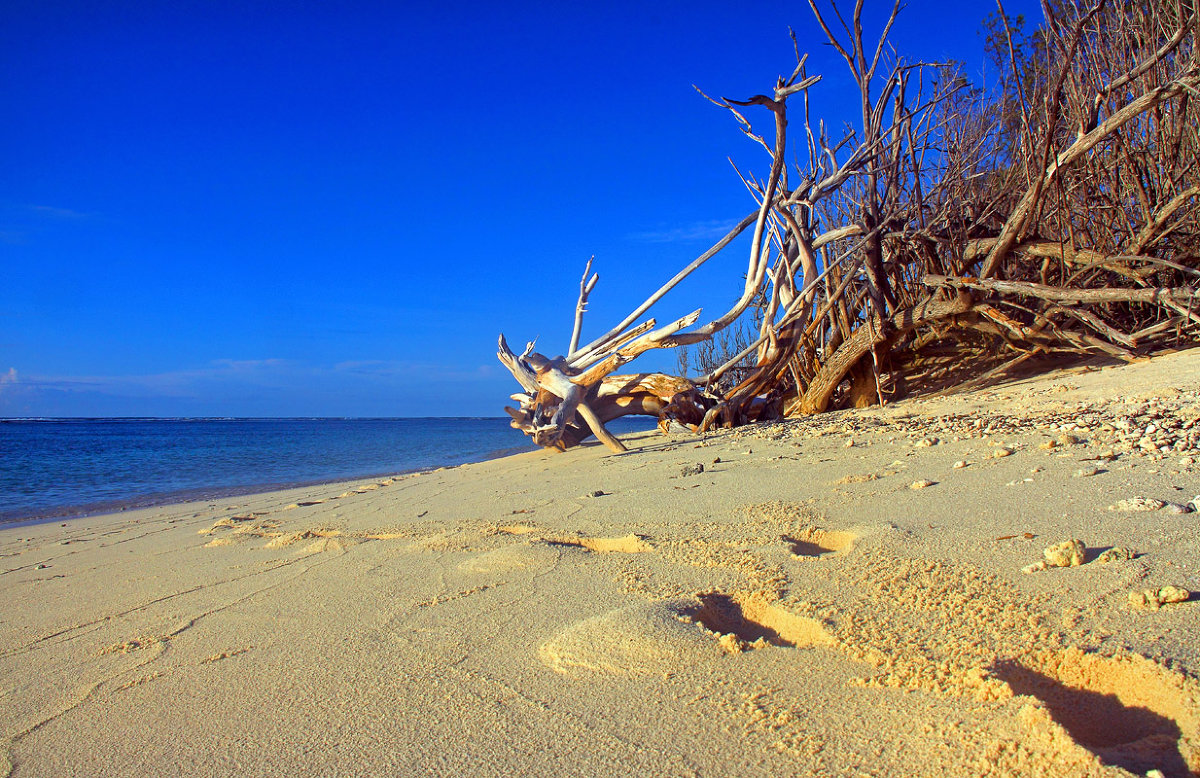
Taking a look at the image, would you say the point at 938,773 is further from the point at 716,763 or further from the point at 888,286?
the point at 888,286

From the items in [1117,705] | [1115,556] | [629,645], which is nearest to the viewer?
[1117,705]

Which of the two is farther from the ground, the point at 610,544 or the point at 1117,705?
the point at 610,544

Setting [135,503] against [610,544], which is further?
[135,503]

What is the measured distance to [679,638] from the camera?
60.4 inches

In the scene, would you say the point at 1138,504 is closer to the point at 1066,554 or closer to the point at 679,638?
the point at 1066,554

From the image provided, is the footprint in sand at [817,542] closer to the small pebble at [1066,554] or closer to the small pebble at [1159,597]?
the small pebble at [1066,554]

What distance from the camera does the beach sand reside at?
1.15 metres

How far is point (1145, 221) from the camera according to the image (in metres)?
5.60

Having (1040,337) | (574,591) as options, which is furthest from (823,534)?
(1040,337)

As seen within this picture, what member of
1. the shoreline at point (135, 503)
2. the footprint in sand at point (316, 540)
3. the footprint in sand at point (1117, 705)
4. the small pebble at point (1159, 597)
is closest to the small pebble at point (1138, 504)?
the small pebble at point (1159, 597)

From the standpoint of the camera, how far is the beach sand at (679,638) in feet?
3.76

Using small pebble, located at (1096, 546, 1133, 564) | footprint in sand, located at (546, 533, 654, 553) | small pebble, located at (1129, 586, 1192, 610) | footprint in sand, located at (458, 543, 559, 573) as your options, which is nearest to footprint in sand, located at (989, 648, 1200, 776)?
small pebble, located at (1129, 586, 1192, 610)

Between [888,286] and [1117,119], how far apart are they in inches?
91.3

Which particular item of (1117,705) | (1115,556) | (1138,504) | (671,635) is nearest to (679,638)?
(671,635)
